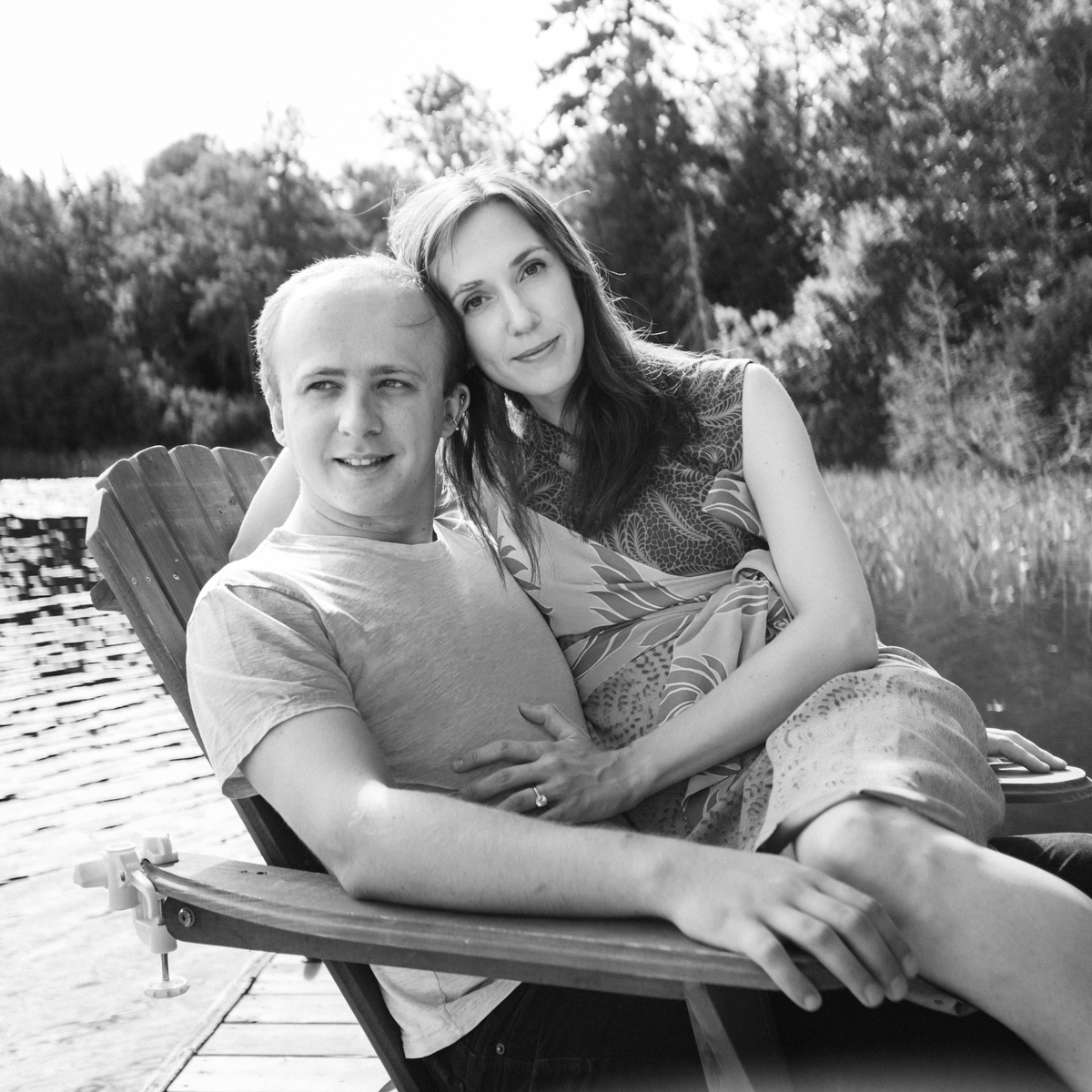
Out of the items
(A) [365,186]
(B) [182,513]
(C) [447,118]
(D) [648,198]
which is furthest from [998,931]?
(A) [365,186]

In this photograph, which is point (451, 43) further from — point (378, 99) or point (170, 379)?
point (170, 379)

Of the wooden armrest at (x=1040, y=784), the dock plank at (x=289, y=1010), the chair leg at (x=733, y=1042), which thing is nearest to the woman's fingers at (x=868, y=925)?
the chair leg at (x=733, y=1042)

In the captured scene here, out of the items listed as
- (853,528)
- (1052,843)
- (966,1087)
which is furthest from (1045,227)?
(966,1087)

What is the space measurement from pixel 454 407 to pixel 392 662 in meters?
0.49

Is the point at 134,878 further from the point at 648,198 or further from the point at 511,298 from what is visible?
the point at 648,198

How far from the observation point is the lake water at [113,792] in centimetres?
329

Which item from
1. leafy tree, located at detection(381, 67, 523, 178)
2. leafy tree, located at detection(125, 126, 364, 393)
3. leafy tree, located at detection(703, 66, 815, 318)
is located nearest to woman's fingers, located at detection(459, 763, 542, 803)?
leafy tree, located at detection(703, 66, 815, 318)

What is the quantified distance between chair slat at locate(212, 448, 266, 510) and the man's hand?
4.41 feet

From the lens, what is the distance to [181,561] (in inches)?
75.8

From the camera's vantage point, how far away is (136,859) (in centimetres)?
151

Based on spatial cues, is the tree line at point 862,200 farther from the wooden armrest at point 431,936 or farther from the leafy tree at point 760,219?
the wooden armrest at point 431,936

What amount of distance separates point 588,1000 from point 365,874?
32 cm

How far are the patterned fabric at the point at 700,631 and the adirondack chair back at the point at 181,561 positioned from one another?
442 millimetres

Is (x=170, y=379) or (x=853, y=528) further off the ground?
(x=853, y=528)
